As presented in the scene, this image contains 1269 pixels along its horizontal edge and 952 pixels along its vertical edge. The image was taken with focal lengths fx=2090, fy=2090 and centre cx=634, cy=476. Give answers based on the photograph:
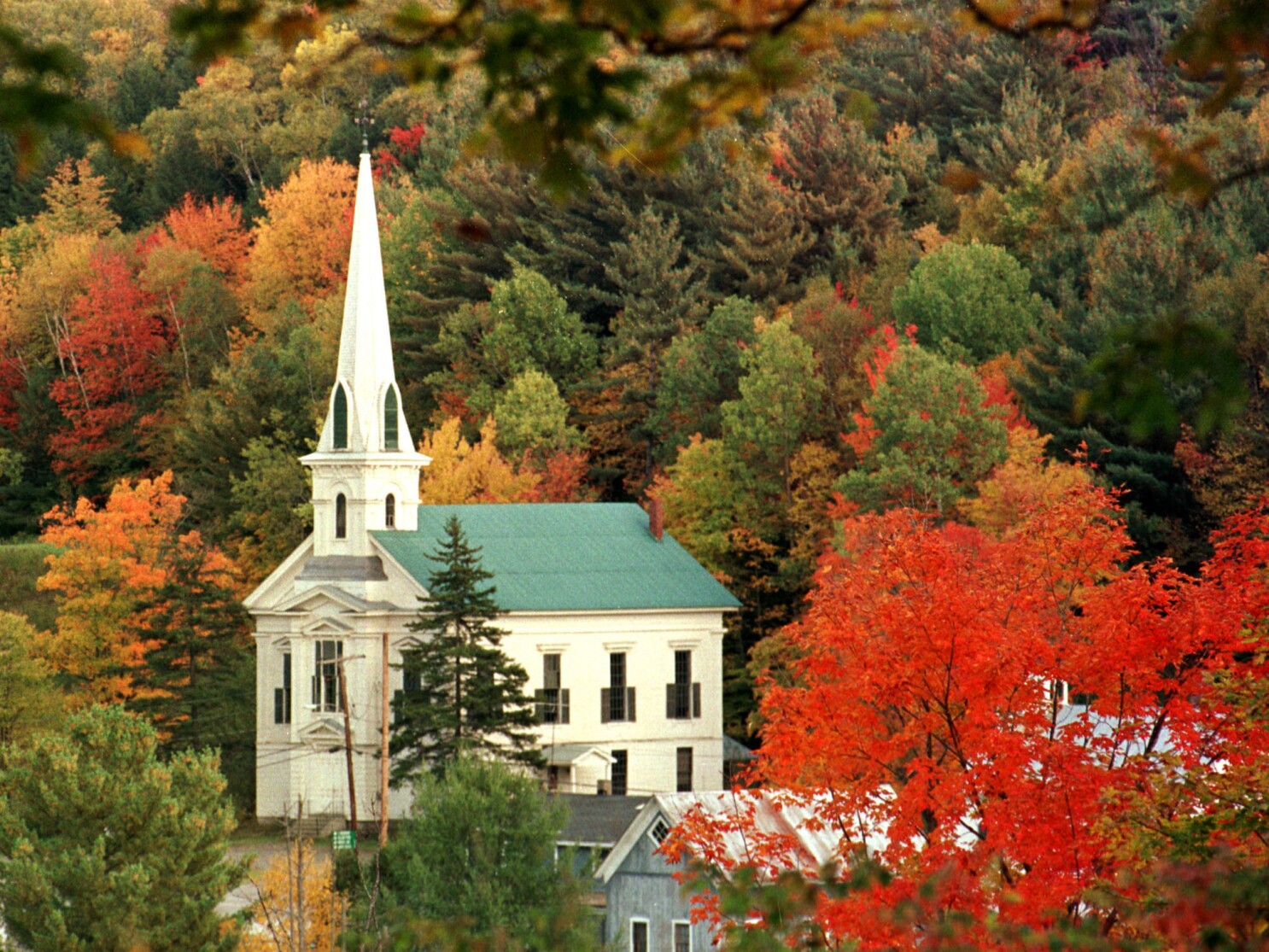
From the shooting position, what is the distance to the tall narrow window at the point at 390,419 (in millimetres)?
56156

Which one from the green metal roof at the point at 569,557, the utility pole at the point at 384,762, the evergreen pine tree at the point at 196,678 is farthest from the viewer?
the evergreen pine tree at the point at 196,678

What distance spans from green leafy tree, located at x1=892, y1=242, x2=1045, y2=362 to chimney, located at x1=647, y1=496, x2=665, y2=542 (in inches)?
391

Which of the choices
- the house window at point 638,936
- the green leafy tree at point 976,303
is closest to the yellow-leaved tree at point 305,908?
the house window at point 638,936

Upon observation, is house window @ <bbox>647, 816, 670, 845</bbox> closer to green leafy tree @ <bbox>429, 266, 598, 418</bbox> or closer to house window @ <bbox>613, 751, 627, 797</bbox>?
house window @ <bbox>613, 751, 627, 797</bbox>

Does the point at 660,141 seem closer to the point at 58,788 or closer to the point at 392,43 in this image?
the point at 392,43

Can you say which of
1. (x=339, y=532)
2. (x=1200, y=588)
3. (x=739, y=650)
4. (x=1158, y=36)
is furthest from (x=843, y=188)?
(x=1200, y=588)

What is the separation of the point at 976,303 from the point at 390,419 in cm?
1740

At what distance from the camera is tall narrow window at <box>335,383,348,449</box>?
56062 millimetres

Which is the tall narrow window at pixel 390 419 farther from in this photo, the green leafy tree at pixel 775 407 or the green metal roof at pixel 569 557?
the green leafy tree at pixel 775 407

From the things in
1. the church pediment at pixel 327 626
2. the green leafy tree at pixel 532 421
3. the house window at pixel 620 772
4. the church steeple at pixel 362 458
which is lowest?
the house window at pixel 620 772

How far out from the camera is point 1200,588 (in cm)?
2356

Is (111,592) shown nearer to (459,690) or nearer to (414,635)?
(414,635)

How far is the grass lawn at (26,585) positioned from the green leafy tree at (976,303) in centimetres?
3302

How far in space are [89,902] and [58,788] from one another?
9.67 ft
